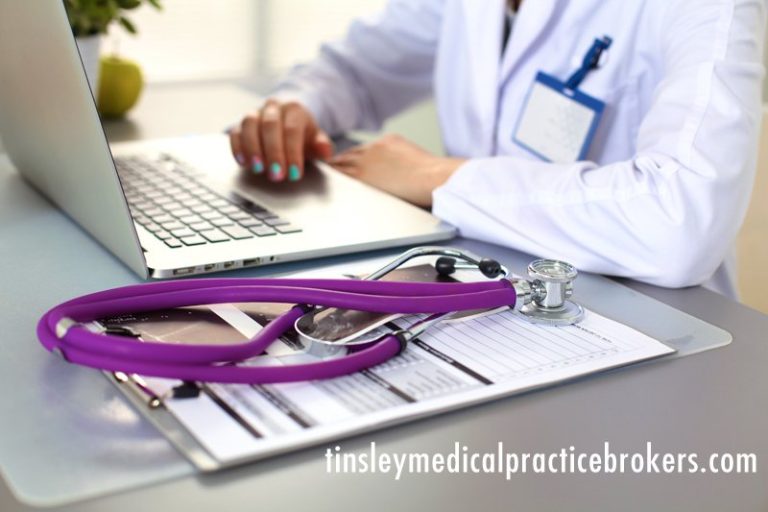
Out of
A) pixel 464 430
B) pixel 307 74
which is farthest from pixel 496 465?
pixel 307 74

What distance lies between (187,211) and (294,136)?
0.26 meters

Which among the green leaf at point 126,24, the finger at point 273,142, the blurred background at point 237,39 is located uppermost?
the green leaf at point 126,24

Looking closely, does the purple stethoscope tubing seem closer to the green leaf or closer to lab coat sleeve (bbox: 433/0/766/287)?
lab coat sleeve (bbox: 433/0/766/287)

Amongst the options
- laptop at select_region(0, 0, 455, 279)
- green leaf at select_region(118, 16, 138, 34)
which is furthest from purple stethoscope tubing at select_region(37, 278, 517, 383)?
green leaf at select_region(118, 16, 138, 34)

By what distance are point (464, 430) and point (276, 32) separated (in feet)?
7.45

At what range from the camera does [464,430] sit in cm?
59

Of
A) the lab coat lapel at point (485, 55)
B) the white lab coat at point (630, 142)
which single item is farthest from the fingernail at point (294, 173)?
the lab coat lapel at point (485, 55)

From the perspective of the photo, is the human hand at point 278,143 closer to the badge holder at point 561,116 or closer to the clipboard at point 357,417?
the badge holder at point 561,116

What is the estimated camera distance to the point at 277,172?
3.60 ft

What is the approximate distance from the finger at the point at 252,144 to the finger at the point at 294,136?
1.3 inches

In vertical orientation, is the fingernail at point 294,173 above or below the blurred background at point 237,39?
above

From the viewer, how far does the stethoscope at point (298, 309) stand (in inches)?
22.7

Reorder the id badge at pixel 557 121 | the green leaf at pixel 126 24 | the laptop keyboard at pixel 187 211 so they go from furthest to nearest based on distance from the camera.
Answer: the green leaf at pixel 126 24
the id badge at pixel 557 121
the laptop keyboard at pixel 187 211

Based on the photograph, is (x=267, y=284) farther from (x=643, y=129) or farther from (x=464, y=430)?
(x=643, y=129)
